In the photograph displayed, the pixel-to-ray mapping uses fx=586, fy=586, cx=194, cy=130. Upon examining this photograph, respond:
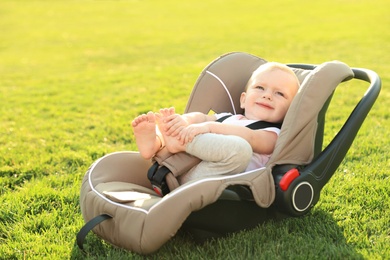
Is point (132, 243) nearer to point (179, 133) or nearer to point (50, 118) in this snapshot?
point (179, 133)

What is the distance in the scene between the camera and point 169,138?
3078 mm

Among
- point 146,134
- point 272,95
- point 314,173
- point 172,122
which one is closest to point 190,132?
point 172,122

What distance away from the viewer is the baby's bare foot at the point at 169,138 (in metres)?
3.04

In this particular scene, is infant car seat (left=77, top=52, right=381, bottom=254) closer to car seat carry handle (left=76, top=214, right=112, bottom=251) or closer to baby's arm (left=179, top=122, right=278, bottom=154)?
car seat carry handle (left=76, top=214, right=112, bottom=251)

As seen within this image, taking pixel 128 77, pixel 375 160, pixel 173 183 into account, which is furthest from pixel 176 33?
pixel 173 183

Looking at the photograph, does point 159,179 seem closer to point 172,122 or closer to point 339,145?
point 172,122

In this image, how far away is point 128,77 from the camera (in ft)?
26.0

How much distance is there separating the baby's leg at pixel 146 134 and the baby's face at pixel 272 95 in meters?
0.58

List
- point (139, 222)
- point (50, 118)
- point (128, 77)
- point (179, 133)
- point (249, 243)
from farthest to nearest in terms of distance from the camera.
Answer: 1. point (128, 77)
2. point (50, 118)
3. point (179, 133)
4. point (249, 243)
5. point (139, 222)

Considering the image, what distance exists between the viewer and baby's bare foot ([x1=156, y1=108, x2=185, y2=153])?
3.04 metres

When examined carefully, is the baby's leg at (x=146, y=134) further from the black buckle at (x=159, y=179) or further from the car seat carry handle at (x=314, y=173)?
the car seat carry handle at (x=314, y=173)

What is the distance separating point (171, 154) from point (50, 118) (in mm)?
3050

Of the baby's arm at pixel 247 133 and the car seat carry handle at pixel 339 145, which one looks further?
the baby's arm at pixel 247 133

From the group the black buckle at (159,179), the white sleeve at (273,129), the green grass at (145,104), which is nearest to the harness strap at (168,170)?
the black buckle at (159,179)
